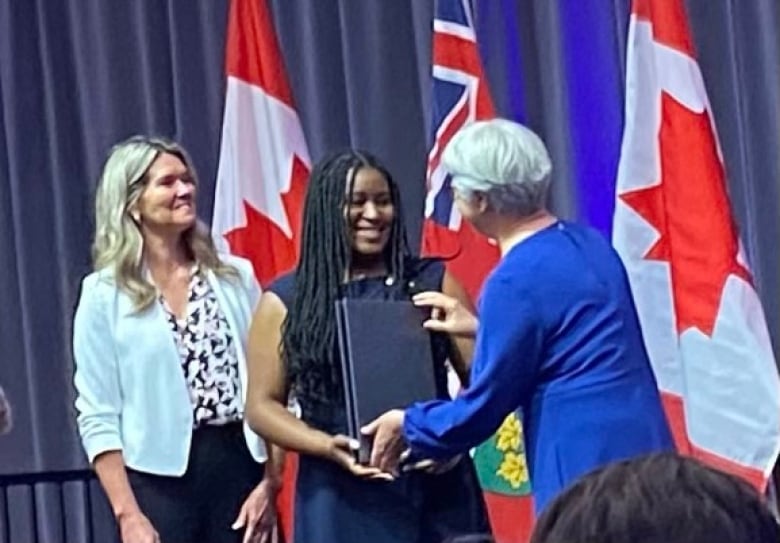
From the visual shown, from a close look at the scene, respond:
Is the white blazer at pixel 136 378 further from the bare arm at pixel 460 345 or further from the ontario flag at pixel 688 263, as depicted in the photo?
the ontario flag at pixel 688 263

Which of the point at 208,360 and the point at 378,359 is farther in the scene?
the point at 208,360

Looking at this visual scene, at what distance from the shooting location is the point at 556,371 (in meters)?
2.28

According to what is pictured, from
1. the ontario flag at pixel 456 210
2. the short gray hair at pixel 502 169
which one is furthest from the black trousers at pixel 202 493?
the ontario flag at pixel 456 210

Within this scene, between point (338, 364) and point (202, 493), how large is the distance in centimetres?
39

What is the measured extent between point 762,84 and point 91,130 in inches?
79.4

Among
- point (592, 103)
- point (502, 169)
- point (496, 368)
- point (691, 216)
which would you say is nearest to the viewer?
point (496, 368)

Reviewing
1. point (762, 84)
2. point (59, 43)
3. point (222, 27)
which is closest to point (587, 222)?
point (762, 84)

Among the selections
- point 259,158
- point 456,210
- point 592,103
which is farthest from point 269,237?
point 592,103

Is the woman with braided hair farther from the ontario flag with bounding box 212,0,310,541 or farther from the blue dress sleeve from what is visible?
the ontario flag with bounding box 212,0,310,541

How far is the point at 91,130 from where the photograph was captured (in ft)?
16.2

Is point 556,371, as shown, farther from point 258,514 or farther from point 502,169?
point 258,514

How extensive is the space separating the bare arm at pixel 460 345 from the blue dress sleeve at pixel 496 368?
0.23m

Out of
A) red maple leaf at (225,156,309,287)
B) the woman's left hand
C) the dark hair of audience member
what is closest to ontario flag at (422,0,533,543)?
→ red maple leaf at (225,156,309,287)

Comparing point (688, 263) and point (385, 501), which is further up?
point (688, 263)
